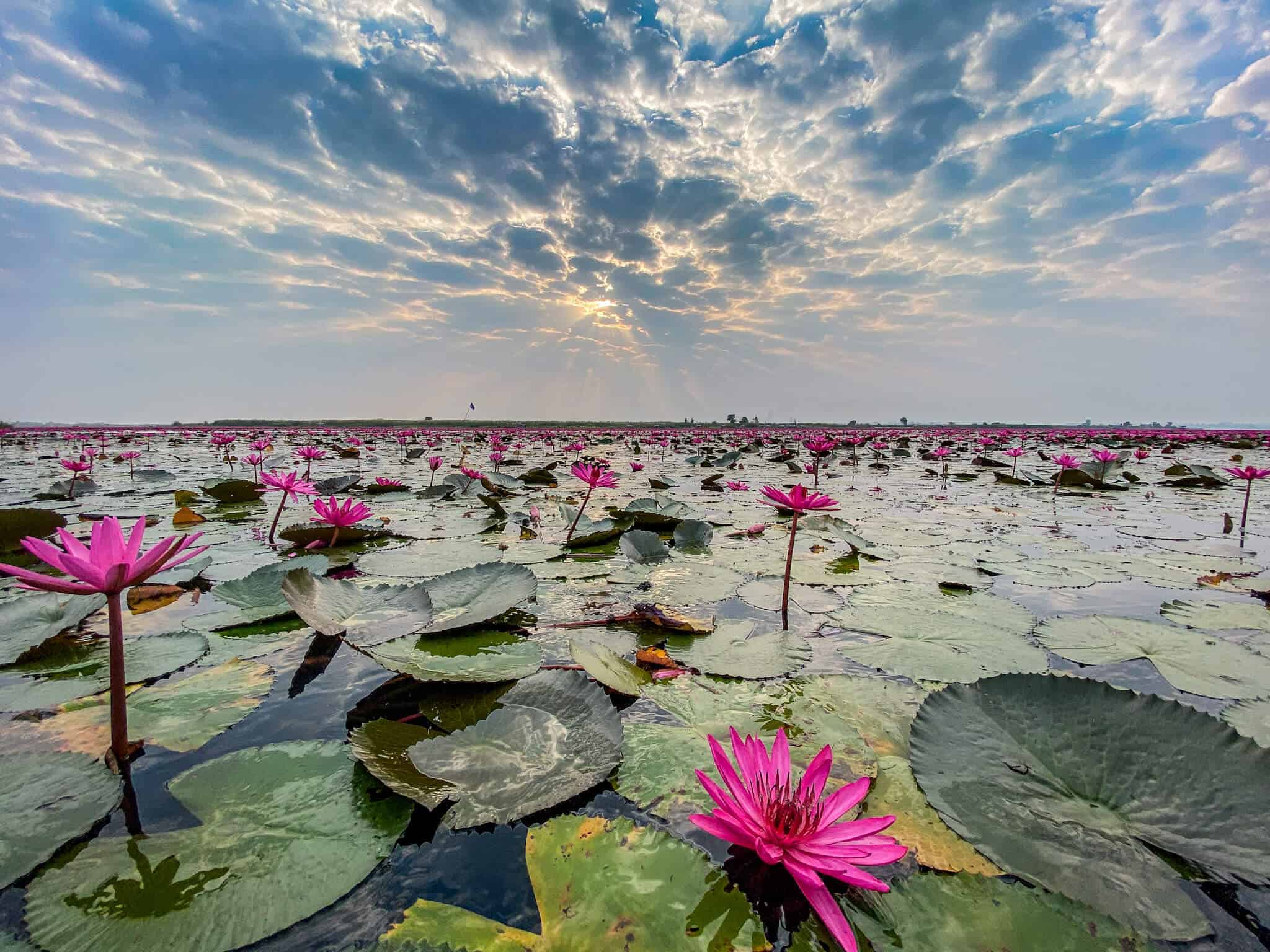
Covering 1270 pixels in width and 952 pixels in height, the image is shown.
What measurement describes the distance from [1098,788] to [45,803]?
6.45 ft

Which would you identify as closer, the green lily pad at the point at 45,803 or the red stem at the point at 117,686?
the green lily pad at the point at 45,803

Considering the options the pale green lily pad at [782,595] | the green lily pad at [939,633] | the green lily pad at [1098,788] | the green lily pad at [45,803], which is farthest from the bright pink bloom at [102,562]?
the pale green lily pad at [782,595]

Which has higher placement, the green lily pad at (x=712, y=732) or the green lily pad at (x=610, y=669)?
the green lily pad at (x=610, y=669)

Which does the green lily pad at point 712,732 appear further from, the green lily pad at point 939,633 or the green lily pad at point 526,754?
the green lily pad at point 939,633

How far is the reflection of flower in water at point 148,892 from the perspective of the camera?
2.56 ft

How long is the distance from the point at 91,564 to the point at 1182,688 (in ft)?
8.98

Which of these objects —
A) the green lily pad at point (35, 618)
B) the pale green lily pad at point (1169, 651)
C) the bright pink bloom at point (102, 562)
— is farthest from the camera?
the green lily pad at point (35, 618)

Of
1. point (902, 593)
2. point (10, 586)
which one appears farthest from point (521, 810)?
point (10, 586)

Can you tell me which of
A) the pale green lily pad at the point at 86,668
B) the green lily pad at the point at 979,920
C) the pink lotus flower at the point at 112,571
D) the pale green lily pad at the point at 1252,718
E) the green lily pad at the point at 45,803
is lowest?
the pale green lily pad at the point at 86,668

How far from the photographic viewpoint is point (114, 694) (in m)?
1.06

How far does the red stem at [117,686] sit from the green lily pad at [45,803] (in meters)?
0.04

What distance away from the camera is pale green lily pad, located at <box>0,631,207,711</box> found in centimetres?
142

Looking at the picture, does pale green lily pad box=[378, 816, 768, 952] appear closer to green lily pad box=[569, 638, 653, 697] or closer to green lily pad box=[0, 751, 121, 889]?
green lily pad box=[569, 638, 653, 697]

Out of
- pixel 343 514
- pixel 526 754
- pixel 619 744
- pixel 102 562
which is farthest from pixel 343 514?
pixel 619 744
